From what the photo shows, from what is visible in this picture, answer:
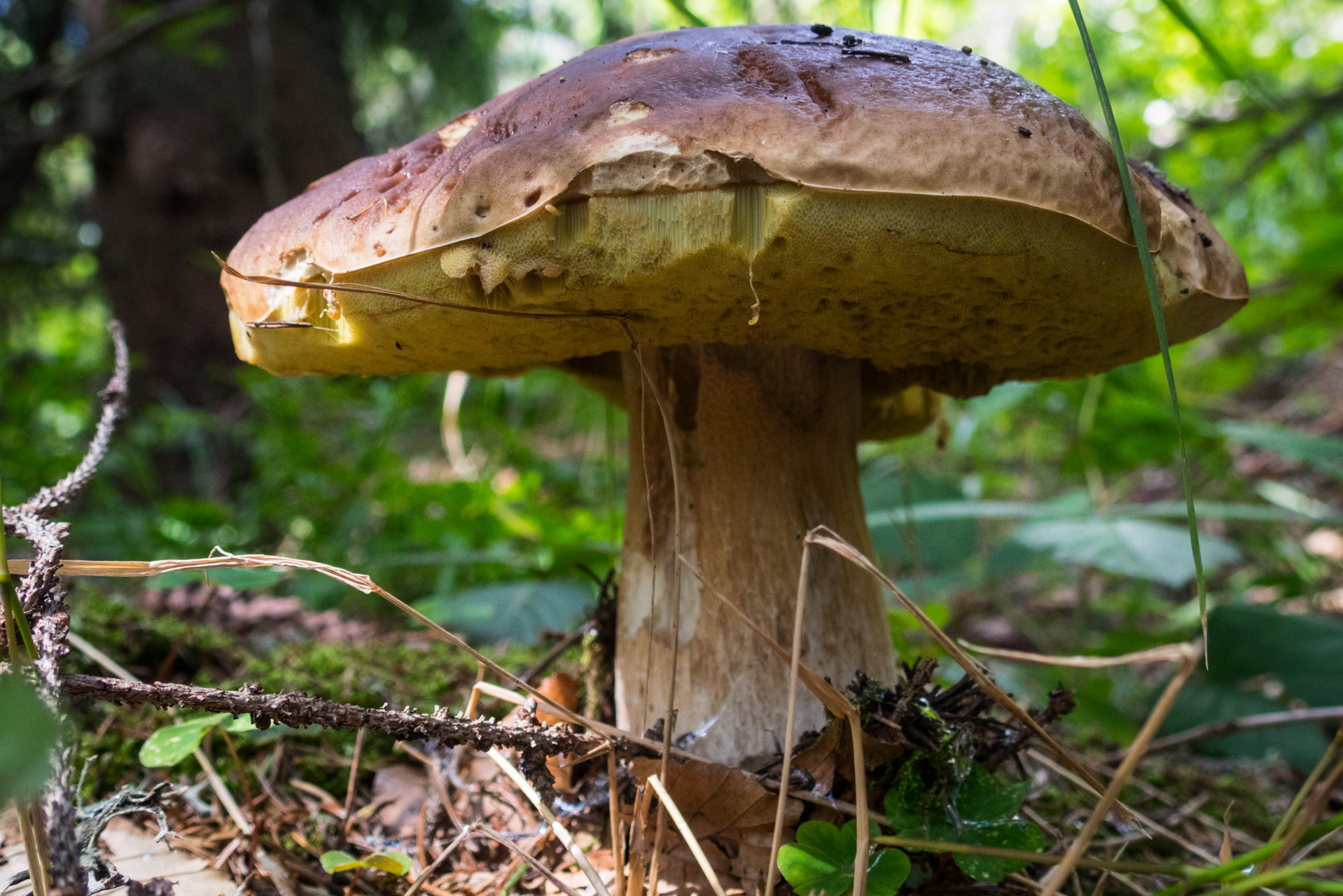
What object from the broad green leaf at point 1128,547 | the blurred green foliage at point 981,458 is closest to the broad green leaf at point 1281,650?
the blurred green foliage at point 981,458

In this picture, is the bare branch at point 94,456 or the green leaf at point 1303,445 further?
the green leaf at point 1303,445

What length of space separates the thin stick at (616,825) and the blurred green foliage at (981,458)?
59 centimetres

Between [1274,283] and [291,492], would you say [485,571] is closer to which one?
[291,492]

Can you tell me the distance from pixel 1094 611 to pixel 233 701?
3742 mm

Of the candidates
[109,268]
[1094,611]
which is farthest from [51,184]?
[1094,611]

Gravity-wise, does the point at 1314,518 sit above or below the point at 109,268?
below

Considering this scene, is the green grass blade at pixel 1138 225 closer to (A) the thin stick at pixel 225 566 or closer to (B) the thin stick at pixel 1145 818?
(B) the thin stick at pixel 1145 818

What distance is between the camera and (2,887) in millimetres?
922

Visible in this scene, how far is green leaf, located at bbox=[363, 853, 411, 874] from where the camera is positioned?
1.03 metres

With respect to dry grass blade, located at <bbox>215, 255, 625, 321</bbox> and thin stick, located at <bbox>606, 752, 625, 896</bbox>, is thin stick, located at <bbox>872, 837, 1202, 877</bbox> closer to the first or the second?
thin stick, located at <bbox>606, 752, 625, 896</bbox>

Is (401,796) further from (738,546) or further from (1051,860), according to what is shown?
(1051,860)

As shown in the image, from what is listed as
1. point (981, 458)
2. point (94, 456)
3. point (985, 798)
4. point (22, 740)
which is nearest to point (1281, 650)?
point (985, 798)

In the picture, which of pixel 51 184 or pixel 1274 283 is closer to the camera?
pixel 1274 283

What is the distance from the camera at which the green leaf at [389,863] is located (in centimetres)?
103
